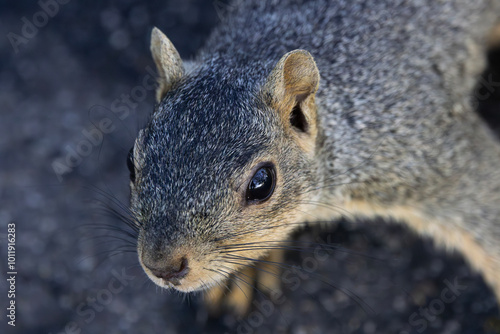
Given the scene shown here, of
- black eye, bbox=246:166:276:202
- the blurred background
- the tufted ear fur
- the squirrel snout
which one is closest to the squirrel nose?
the squirrel snout

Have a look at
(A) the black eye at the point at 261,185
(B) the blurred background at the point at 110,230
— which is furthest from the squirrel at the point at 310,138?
(B) the blurred background at the point at 110,230

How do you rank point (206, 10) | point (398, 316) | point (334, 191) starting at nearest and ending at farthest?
point (334, 191) → point (398, 316) → point (206, 10)

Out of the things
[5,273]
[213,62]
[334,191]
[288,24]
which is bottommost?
[5,273]

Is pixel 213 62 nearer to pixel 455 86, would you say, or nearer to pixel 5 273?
pixel 455 86

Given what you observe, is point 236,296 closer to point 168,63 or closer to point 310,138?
point 310,138

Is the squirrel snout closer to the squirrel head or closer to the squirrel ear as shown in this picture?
the squirrel head

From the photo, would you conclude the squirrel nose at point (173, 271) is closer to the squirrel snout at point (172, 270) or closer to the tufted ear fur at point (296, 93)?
the squirrel snout at point (172, 270)

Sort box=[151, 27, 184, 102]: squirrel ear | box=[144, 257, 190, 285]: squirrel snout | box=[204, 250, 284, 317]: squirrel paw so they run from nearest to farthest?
box=[144, 257, 190, 285]: squirrel snout
box=[151, 27, 184, 102]: squirrel ear
box=[204, 250, 284, 317]: squirrel paw

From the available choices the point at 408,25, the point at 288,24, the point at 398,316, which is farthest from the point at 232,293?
the point at 408,25
